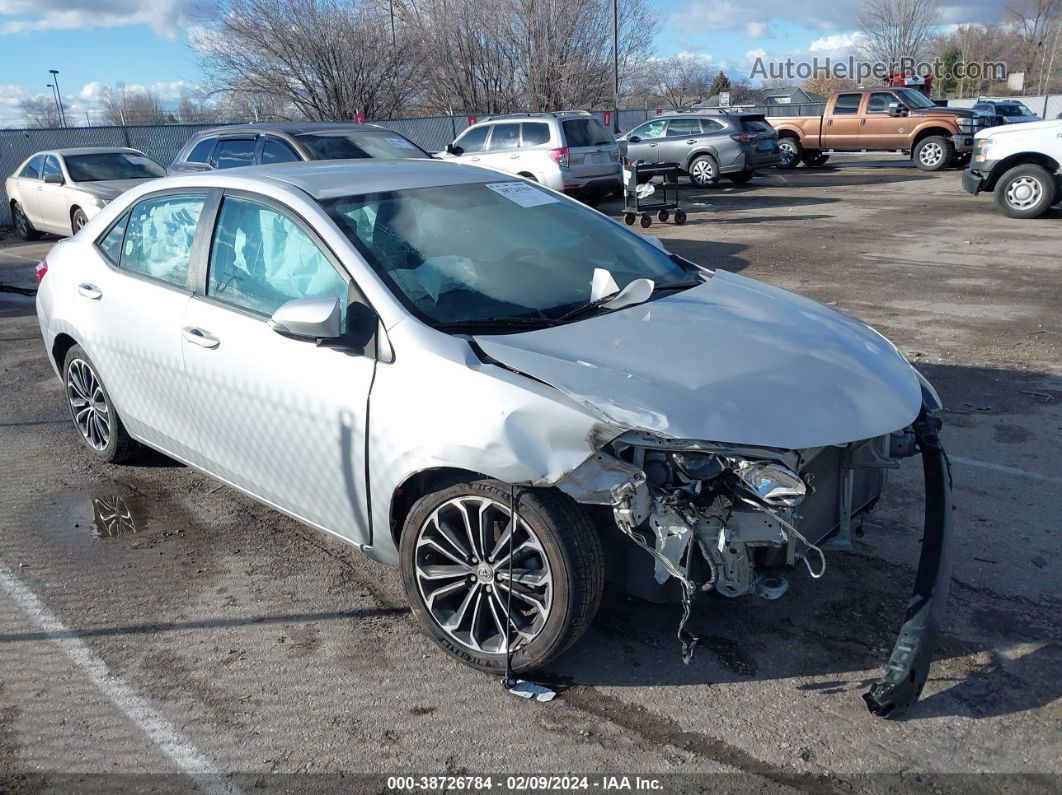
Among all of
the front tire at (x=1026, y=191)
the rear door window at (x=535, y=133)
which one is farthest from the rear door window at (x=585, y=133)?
the front tire at (x=1026, y=191)

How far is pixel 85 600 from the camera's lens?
3967mm

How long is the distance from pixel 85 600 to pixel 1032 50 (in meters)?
81.3

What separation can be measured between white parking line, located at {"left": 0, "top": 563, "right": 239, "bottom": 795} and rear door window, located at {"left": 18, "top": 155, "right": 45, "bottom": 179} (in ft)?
43.5

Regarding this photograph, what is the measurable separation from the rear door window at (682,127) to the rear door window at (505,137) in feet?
18.8

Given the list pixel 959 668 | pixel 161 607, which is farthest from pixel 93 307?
pixel 959 668

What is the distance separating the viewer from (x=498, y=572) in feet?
10.6

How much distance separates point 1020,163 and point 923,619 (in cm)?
1272

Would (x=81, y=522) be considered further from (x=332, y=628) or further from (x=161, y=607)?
(x=332, y=628)

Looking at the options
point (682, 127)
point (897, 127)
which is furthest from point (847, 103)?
point (682, 127)

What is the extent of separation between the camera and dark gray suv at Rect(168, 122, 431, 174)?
35.3 ft

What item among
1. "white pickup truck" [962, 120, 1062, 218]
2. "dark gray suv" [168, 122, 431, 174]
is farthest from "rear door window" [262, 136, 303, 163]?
"white pickup truck" [962, 120, 1062, 218]

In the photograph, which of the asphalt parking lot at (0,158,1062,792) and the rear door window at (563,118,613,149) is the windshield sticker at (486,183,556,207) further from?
the rear door window at (563,118,613,149)

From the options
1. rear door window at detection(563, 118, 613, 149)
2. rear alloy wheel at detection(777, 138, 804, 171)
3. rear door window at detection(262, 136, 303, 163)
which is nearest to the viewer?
rear door window at detection(262, 136, 303, 163)

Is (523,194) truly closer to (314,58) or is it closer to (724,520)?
(724,520)
